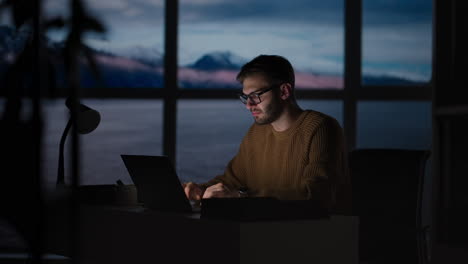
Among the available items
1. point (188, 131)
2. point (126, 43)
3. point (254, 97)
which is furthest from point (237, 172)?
point (126, 43)

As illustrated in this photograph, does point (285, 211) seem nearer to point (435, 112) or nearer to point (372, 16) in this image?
point (435, 112)

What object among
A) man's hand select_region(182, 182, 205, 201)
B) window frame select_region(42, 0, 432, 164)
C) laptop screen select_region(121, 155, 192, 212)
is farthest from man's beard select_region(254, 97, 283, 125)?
window frame select_region(42, 0, 432, 164)

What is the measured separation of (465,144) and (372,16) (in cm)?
158

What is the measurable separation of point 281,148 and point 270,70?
0.32 meters

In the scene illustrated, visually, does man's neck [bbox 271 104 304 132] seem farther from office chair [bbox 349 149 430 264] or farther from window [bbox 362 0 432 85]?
window [bbox 362 0 432 85]

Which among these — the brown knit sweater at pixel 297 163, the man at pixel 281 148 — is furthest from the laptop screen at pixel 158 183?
the brown knit sweater at pixel 297 163

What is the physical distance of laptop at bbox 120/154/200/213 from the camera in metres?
2.39

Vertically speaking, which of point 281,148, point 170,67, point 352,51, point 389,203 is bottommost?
point 389,203

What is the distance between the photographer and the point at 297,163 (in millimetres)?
2912

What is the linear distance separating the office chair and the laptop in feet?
3.16

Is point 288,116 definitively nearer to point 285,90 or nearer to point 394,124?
point 285,90

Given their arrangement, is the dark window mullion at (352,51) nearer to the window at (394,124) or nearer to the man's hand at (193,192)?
the window at (394,124)

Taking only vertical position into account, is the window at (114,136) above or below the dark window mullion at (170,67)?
below

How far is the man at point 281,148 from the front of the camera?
2686 mm
